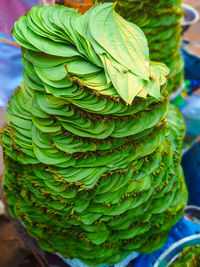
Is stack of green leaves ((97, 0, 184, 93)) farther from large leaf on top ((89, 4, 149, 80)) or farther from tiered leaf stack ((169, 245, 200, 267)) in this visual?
tiered leaf stack ((169, 245, 200, 267))

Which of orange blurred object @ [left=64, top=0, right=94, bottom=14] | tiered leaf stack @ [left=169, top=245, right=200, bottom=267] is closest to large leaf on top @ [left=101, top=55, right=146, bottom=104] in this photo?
orange blurred object @ [left=64, top=0, right=94, bottom=14]

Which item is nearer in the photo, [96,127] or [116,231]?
[96,127]

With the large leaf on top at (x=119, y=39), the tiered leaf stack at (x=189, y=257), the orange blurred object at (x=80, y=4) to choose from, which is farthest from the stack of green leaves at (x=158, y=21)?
the tiered leaf stack at (x=189, y=257)

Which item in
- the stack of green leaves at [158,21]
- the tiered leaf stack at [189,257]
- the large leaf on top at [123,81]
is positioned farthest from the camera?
the stack of green leaves at [158,21]

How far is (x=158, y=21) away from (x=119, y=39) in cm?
87

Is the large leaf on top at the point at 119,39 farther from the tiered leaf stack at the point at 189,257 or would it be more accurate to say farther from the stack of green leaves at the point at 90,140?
the tiered leaf stack at the point at 189,257

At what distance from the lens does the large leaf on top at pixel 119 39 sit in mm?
691

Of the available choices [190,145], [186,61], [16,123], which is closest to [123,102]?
[16,123]

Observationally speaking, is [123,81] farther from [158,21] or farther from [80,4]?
[158,21]

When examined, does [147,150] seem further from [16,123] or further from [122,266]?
[122,266]

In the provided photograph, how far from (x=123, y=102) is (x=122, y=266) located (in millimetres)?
710

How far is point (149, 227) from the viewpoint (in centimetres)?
100

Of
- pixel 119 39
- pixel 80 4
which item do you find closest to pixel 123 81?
pixel 119 39

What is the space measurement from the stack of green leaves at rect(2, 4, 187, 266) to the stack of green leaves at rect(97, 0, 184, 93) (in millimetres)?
696
